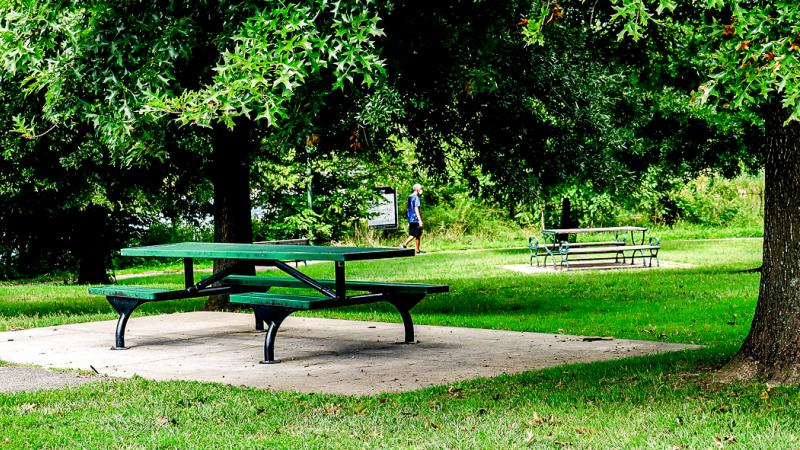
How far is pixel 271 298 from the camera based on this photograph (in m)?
9.05

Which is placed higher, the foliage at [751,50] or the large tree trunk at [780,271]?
the foliage at [751,50]

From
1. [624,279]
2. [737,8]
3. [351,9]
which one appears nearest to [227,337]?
[351,9]

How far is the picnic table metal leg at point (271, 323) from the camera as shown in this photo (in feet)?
29.1

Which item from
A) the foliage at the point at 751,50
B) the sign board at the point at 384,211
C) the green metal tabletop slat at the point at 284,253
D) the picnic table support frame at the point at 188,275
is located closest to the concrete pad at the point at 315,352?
the picnic table support frame at the point at 188,275

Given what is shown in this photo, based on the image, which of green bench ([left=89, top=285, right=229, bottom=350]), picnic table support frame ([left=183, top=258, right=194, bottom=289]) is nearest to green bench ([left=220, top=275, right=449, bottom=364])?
picnic table support frame ([left=183, top=258, right=194, bottom=289])

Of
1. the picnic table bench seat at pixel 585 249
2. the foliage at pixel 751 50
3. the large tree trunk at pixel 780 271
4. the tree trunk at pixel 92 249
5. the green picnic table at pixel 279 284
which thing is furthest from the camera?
the tree trunk at pixel 92 249

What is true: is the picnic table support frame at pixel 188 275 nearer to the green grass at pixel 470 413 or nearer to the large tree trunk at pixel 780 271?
the green grass at pixel 470 413

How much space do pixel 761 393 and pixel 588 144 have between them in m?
8.19

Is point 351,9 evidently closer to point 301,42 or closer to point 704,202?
point 301,42

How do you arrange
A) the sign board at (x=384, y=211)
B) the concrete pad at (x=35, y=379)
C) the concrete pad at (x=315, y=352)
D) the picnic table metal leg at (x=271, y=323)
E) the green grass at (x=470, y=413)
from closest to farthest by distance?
the green grass at (x=470, y=413) → the concrete pad at (x=35, y=379) → the concrete pad at (x=315, y=352) → the picnic table metal leg at (x=271, y=323) → the sign board at (x=384, y=211)

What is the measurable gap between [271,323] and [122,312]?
2.03 m

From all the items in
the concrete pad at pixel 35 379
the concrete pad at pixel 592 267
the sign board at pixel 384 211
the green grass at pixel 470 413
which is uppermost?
the sign board at pixel 384 211

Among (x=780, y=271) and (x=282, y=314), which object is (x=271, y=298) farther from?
(x=780, y=271)

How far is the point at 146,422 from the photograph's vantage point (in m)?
6.32
